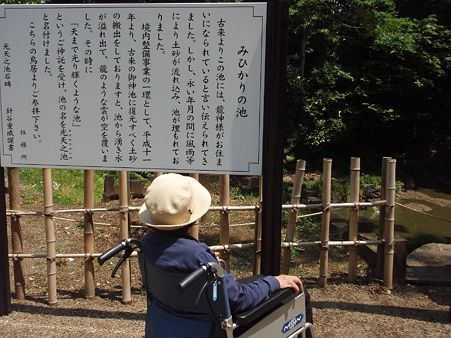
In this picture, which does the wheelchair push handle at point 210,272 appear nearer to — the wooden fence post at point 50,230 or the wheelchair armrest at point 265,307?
the wheelchair armrest at point 265,307

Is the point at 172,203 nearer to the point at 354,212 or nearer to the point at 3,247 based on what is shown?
the point at 3,247

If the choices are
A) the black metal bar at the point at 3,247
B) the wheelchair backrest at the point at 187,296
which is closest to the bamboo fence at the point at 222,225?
the black metal bar at the point at 3,247

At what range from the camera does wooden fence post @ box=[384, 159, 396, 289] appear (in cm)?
405

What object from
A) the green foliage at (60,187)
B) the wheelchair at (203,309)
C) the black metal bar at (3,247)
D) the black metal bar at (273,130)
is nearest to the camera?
the wheelchair at (203,309)

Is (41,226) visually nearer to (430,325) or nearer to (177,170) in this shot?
→ (177,170)

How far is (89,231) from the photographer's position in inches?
153

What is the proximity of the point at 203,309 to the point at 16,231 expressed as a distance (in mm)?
2503

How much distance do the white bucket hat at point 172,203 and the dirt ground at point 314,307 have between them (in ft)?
5.80

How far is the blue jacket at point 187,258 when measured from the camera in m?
1.93

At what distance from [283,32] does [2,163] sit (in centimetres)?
219

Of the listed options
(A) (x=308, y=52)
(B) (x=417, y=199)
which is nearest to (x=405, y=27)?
(A) (x=308, y=52)

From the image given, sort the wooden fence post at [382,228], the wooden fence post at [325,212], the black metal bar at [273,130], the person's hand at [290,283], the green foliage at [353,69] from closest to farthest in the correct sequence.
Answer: the person's hand at [290,283] → the black metal bar at [273,130] → the wooden fence post at [325,212] → the wooden fence post at [382,228] → the green foliage at [353,69]

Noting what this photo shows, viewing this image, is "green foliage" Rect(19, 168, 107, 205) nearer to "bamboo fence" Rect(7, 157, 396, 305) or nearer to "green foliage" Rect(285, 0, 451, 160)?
"bamboo fence" Rect(7, 157, 396, 305)

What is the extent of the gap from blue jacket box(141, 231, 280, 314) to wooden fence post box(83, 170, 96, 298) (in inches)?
73.8
